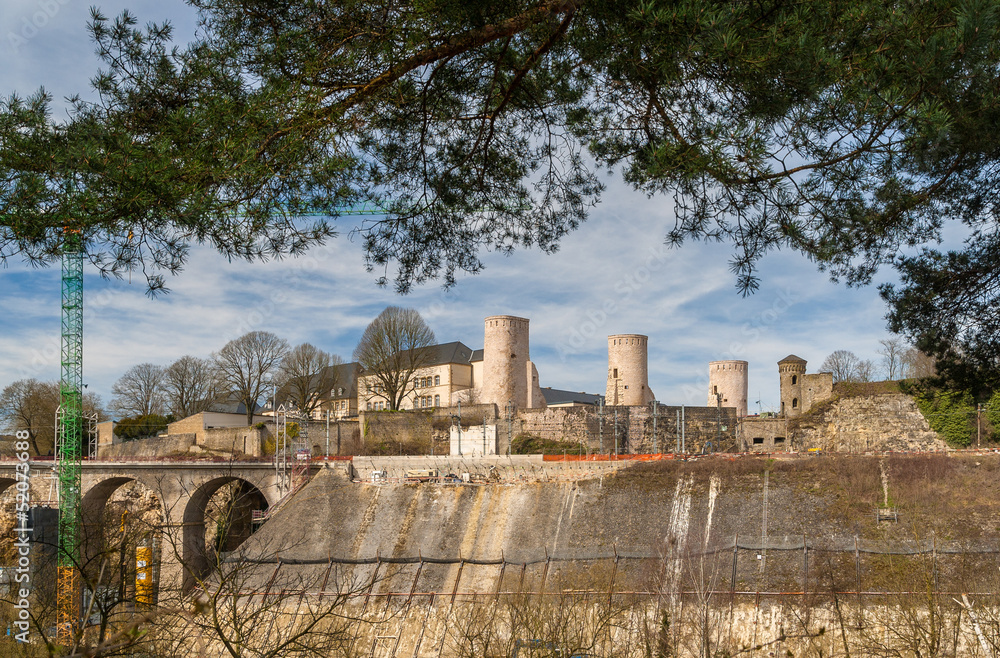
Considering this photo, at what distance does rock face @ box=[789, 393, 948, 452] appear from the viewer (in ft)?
103

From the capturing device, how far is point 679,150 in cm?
435

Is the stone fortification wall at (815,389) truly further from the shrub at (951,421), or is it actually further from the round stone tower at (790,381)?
the shrub at (951,421)

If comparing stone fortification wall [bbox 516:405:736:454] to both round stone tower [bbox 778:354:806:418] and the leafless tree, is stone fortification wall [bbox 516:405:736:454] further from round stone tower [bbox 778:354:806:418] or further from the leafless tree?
the leafless tree

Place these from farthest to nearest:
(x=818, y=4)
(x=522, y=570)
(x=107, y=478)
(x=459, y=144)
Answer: (x=107, y=478), (x=522, y=570), (x=459, y=144), (x=818, y=4)

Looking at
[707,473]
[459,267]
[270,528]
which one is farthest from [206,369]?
[459,267]

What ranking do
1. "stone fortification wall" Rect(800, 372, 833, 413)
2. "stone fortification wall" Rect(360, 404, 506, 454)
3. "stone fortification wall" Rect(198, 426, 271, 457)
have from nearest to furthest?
"stone fortification wall" Rect(800, 372, 833, 413), "stone fortification wall" Rect(360, 404, 506, 454), "stone fortification wall" Rect(198, 426, 271, 457)

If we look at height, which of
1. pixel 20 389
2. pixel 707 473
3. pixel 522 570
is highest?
pixel 20 389

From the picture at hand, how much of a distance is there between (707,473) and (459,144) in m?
22.8

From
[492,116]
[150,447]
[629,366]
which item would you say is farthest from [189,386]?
[492,116]

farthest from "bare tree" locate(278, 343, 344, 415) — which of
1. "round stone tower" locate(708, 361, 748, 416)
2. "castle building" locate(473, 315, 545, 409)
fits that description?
"round stone tower" locate(708, 361, 748, 416)

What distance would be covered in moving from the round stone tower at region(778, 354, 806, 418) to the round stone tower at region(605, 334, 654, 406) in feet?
22.1

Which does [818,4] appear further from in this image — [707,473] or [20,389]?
[20,389]

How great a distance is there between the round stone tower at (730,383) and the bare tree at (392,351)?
15521mm

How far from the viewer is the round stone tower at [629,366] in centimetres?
4209
